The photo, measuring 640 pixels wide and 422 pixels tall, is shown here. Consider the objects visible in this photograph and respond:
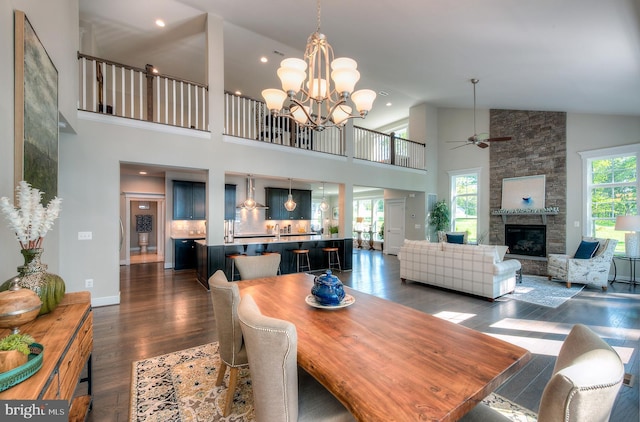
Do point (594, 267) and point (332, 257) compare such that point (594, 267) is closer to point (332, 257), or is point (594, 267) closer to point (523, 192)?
point (523, 192)

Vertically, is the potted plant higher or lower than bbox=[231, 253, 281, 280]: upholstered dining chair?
higher

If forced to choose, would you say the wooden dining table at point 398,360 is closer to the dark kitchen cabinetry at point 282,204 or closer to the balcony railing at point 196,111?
the balcony railing at point 196,111

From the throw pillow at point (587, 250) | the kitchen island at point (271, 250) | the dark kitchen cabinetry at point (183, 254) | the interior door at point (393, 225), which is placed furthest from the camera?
the interior door at point (393, 225)

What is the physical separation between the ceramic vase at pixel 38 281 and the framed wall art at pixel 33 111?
0.71m

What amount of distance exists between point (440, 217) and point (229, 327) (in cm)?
797

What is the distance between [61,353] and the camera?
1.21 m

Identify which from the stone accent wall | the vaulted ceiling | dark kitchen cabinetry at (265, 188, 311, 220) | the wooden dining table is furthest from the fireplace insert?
the wooden dining table

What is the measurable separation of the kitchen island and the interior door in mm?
3266

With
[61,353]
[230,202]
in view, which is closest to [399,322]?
[61,353]

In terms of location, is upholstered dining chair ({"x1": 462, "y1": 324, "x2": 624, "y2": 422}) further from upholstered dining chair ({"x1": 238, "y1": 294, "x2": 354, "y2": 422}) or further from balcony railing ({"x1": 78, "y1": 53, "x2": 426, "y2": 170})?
balcony railing ({"x1": 78, "y1": 53, "x2": 426, "y2": 170})

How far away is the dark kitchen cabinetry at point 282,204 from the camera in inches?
338

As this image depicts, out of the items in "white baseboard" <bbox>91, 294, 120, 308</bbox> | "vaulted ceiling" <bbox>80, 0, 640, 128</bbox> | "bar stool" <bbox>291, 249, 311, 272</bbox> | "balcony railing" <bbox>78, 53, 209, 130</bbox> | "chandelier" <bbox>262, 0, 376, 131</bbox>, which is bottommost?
"white baseboard" <bbox>91, 294, 120, 308</bbox>

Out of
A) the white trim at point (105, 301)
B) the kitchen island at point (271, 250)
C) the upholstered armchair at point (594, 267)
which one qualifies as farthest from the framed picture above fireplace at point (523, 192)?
the white trim at point (105, 301)

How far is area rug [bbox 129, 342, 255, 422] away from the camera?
1.93 m
